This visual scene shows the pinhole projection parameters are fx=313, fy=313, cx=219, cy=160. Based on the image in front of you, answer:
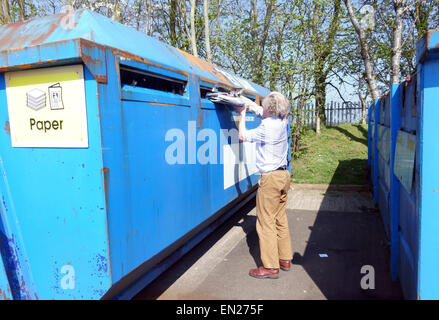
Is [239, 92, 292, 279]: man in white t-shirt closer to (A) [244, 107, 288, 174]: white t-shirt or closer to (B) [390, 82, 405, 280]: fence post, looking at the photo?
(A) [244, 107, 288, 174]: white t-shirt

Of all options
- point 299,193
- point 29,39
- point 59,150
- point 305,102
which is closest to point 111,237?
point 59,150

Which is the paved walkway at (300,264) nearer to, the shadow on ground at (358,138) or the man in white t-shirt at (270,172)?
the man in white t-shirt at (270,172)

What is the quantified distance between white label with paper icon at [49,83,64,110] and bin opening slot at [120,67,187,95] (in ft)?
1.29

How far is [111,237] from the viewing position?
6.21ft

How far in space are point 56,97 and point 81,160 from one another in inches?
15.9

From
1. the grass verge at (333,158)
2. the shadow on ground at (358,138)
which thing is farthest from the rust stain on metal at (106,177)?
the shadow on ground at (358,138)

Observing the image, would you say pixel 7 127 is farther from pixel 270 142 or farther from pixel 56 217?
pixel 270 142

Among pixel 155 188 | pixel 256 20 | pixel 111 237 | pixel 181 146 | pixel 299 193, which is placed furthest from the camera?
pixel 256 20

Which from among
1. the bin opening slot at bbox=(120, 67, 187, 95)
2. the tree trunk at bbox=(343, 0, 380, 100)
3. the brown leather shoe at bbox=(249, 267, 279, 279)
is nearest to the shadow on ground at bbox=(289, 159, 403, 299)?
the brown leather shoe at bbox=(249, 267, 279, 279)

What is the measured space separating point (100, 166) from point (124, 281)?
876 mm

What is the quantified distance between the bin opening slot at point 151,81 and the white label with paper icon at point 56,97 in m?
0.39

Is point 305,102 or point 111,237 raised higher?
point 305,102

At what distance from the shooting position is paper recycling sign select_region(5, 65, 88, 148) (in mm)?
1813
